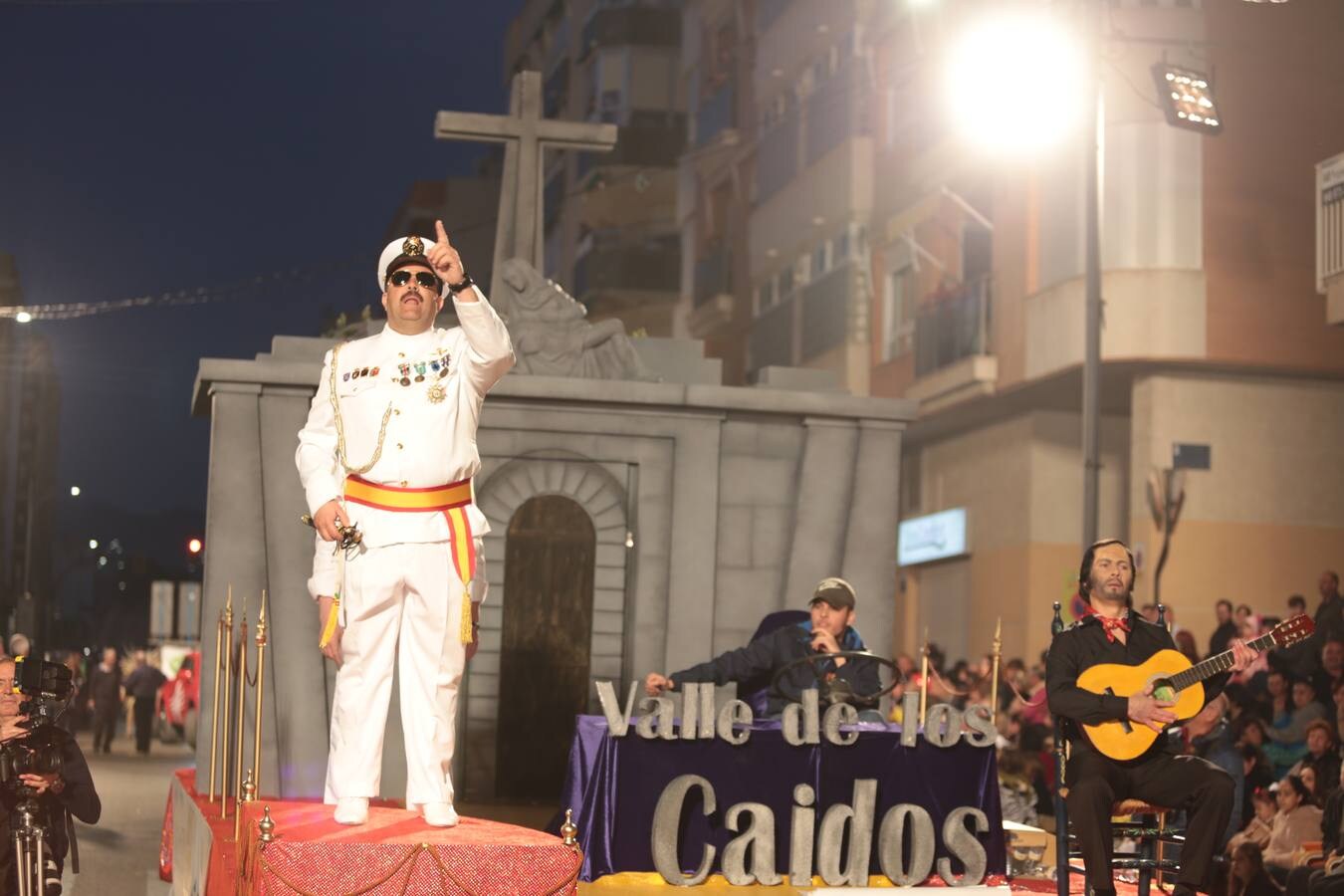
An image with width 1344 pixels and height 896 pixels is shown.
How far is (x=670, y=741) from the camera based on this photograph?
10.2m

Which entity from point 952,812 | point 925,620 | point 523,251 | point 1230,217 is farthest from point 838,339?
point 952,812

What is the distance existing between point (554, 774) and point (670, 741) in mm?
4823

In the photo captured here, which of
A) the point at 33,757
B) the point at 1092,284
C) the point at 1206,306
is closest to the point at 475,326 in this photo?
the point at 33,757

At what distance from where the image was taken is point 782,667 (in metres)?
11.2

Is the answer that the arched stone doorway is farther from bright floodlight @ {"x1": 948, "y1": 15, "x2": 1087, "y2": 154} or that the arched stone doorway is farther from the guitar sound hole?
bright floodlight @ {"x1": 948, "y1": 15, "x2": 1087, "y2": 154}

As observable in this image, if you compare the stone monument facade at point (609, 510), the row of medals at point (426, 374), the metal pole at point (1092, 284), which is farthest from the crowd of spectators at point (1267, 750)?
the row of medals at point (426, 374)

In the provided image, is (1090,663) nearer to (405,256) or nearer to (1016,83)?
(405,256)

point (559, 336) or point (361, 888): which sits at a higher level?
point (559, 336)

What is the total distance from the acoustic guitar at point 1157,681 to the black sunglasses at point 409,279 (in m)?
3.25

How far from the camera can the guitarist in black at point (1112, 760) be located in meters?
8.65

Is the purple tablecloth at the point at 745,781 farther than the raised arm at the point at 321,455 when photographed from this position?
Yes

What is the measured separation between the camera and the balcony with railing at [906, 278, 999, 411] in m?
29.8

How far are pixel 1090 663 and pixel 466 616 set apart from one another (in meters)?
2.74

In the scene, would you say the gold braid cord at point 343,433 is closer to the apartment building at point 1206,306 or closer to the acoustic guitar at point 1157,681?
Result: the acoustic guitar at point 1157,681
